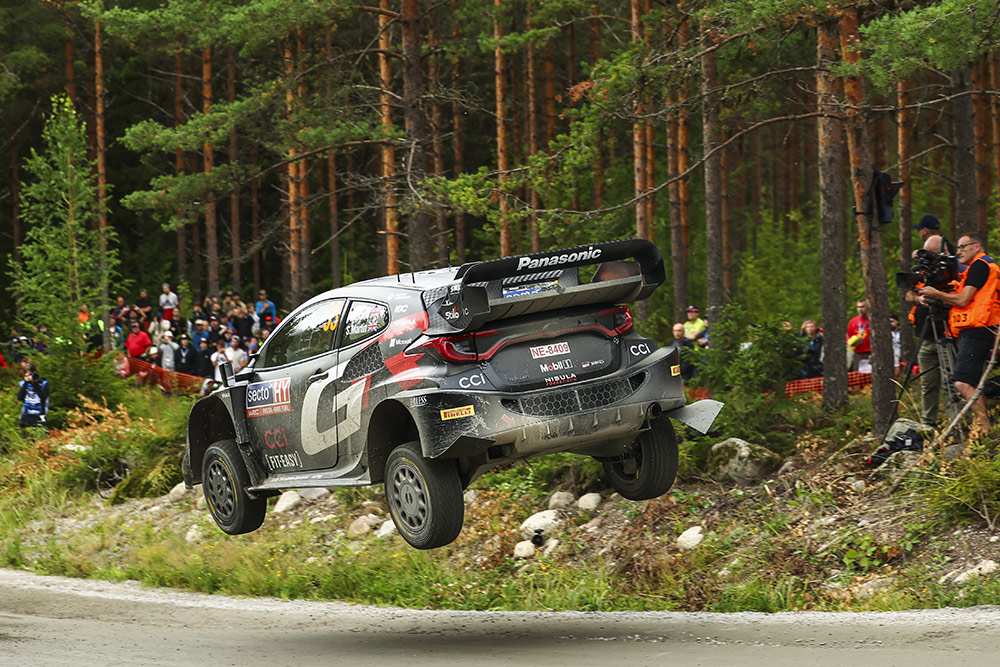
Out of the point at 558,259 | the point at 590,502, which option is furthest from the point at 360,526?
the point at 558,259

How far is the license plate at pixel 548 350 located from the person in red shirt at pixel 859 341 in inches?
415

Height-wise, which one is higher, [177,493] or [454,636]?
[177,493]

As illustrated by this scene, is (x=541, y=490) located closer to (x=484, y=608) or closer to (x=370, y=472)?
(x=484, y=608)

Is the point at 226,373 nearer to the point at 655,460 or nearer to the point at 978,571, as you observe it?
the point at 655,460

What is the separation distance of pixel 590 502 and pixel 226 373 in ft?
19.0

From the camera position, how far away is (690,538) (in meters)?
12.7

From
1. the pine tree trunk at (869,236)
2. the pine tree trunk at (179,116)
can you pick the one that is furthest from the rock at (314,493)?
the pine tree trunk at (179,116)

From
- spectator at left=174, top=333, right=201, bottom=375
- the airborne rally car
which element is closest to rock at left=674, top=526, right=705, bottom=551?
the airborne rally car

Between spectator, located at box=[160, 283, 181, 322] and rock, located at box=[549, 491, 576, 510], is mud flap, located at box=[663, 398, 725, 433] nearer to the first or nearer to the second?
rock, located at box=[549, 491, 576, 510]

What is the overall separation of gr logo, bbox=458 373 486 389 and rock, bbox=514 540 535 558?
20.4ft

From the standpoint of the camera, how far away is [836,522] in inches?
471

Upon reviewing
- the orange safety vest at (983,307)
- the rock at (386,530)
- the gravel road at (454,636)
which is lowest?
the gravel road at (454,636)

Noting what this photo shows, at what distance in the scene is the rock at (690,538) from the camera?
12.6m

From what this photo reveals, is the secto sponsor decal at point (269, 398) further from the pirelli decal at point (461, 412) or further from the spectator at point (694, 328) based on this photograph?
the spectator at point (694, 328)
